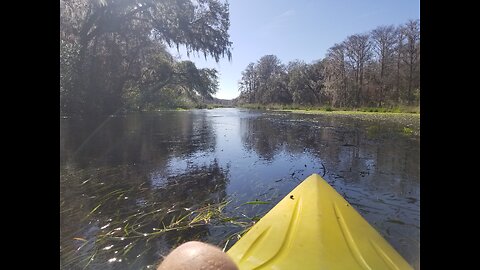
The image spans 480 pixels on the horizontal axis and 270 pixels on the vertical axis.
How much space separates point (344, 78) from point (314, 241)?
30773 mm

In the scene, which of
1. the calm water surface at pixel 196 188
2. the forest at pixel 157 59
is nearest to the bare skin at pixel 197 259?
the calm water surface at pixel 196 188

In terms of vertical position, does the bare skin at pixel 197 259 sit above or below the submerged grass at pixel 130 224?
above

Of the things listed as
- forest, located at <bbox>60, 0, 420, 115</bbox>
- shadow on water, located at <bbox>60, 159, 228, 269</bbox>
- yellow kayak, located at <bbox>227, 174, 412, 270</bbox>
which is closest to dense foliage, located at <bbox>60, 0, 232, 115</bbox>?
forest, located at <bbox>60, 0, 420, 115</bbox>

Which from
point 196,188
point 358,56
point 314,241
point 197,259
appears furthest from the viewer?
point 358,56

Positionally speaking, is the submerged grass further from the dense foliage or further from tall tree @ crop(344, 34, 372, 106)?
tall tree @ crop(344, 34, 372, 106)

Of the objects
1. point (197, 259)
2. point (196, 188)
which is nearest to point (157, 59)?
point (196, 188)

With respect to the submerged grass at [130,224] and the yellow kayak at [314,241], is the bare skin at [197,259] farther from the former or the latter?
the submerged grass at [130,224]

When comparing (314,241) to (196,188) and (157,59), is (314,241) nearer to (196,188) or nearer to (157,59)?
(196,188)

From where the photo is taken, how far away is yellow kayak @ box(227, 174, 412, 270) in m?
1.39

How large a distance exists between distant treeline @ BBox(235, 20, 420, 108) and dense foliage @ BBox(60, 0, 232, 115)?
12.3 metres

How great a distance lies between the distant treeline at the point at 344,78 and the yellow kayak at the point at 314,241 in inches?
275

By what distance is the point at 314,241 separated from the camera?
148 centimetres

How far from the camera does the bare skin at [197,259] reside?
482mm
